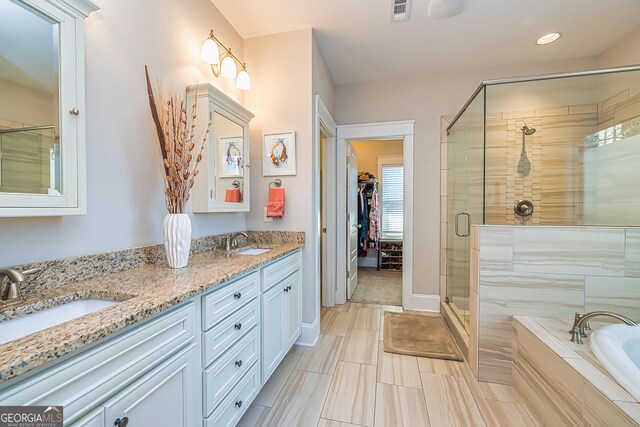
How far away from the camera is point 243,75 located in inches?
85.1

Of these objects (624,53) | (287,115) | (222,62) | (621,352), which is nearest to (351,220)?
(287,115)

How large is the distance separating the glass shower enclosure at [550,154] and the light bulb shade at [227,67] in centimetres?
189

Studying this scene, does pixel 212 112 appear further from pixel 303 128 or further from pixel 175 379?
pixel 175 379

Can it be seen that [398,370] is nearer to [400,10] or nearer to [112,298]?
[112,298]

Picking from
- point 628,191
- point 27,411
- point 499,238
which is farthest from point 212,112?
point 628,191

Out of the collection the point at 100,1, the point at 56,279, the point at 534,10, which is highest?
the point at 534,10

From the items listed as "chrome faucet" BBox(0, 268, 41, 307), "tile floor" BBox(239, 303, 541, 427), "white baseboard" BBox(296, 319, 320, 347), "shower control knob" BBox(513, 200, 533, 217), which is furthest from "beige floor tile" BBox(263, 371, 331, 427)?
"shower control knob" BBox(513, 200, 533, 217)

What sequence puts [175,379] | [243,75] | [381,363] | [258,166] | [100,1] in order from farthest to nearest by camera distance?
[258,166], [243,75], [381,363], [100,1], [175,379]

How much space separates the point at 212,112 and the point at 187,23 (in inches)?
23.1

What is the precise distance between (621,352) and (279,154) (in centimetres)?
233

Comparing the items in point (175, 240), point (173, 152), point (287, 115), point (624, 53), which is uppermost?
point (624, 53)

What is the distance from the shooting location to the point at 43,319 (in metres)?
0.85

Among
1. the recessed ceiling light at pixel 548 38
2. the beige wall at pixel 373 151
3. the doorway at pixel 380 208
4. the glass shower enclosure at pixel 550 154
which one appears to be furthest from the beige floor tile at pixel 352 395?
the beige wall at pixel 373 151

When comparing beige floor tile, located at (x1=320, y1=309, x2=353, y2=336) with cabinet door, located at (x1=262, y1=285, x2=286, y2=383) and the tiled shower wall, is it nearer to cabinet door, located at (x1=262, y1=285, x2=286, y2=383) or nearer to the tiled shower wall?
cabinet door, located at (x1=262, y1=285, x2=286, y2=383)
